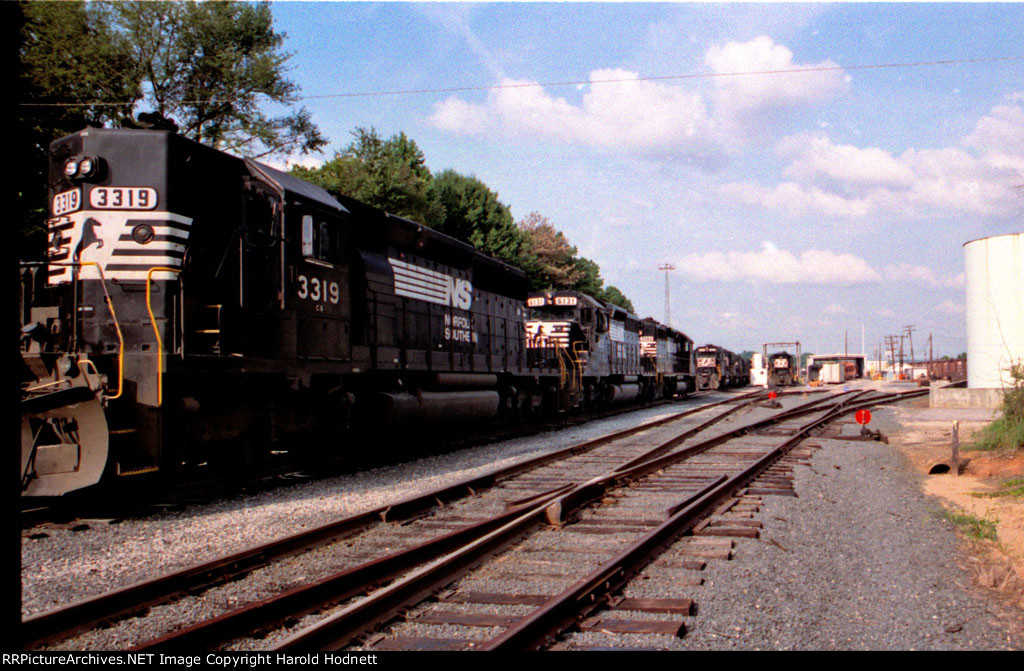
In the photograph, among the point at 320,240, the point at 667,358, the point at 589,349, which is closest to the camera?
the point at 320,240

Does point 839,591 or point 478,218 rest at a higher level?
point 478,218

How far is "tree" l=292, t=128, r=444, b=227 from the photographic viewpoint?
32156mm

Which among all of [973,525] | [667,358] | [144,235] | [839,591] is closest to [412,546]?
[839,591]

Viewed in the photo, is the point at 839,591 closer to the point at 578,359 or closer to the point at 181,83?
the point at 578,359

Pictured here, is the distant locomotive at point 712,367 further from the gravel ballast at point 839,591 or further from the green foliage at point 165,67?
the gravel ballast at point 839,591

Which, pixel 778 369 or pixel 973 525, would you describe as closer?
pixel 973 525

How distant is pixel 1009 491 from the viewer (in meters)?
8.80

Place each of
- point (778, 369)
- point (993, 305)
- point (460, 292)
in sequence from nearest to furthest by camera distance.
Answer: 1. point (460, 292)
2. point (993, 305)
3. point (778, 369)

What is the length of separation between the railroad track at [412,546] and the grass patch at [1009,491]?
2.76 meters

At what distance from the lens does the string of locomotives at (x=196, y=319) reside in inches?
262

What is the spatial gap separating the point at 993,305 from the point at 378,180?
23531 mm

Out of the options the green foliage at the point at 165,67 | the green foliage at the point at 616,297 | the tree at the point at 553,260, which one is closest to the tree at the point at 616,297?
the green foliage at the point at 616,297

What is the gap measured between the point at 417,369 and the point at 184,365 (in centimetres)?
520

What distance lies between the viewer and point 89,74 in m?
24.0
